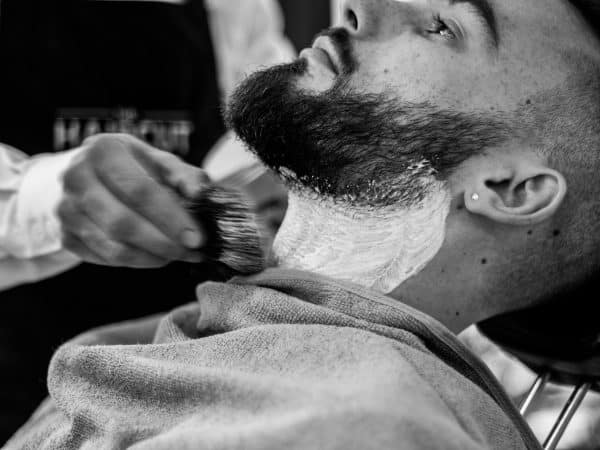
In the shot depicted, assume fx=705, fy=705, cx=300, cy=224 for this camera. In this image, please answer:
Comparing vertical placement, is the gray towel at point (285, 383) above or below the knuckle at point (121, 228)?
below

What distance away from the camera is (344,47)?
1.15 metres

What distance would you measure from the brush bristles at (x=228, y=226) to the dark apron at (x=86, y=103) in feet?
2.50

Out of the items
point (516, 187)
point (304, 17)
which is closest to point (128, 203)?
point (516, 187)

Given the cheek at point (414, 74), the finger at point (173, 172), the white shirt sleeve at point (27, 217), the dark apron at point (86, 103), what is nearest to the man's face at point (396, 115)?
the cheek at point (414, 74)

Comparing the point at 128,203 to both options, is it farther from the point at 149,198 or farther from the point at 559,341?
the point at 559,341

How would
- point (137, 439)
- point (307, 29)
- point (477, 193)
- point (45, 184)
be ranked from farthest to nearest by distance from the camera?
point (307, 29)
point (45, 184)
point (477, 193)
point (137, 439)

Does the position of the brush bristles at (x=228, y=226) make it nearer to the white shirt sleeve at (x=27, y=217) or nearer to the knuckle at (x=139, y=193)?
the knuckle at (x=139, y=193)

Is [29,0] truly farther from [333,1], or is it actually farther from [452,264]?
[333,1]

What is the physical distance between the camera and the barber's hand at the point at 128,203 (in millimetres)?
1093

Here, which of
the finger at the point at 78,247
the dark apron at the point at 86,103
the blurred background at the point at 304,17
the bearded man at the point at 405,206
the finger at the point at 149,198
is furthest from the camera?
the blurred background at the point at 304,17

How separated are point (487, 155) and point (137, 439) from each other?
0.66m

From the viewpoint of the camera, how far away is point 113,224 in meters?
1.11

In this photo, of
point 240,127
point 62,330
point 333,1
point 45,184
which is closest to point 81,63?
point 45,184

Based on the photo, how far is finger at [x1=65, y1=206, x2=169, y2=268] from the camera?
3.78 feet
